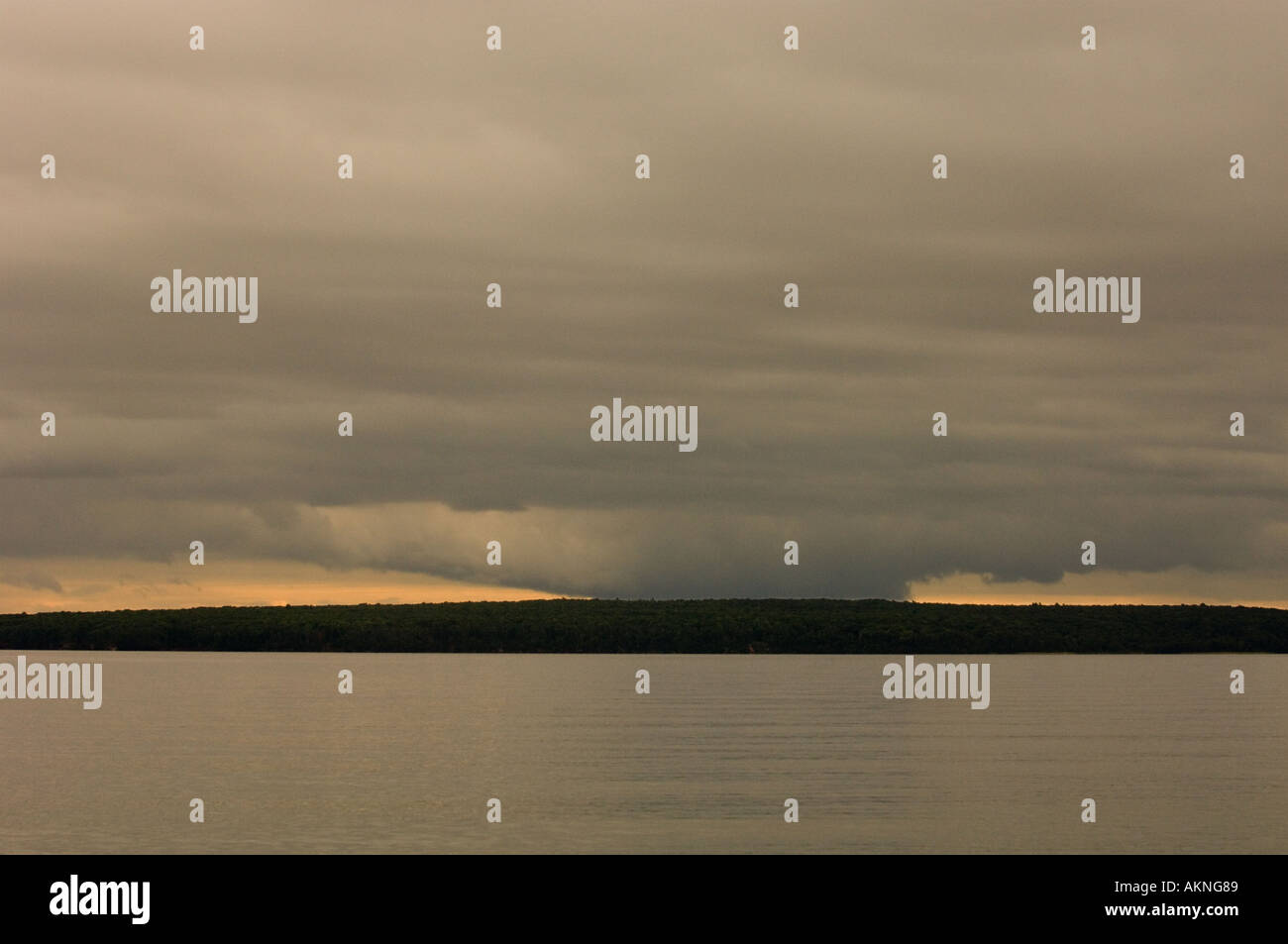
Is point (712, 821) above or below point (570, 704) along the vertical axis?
below

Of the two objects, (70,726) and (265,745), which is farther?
(70,726)

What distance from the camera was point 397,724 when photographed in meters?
151

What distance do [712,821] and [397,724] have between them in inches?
3276

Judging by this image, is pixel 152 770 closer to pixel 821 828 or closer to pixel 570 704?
pixel 821 828
